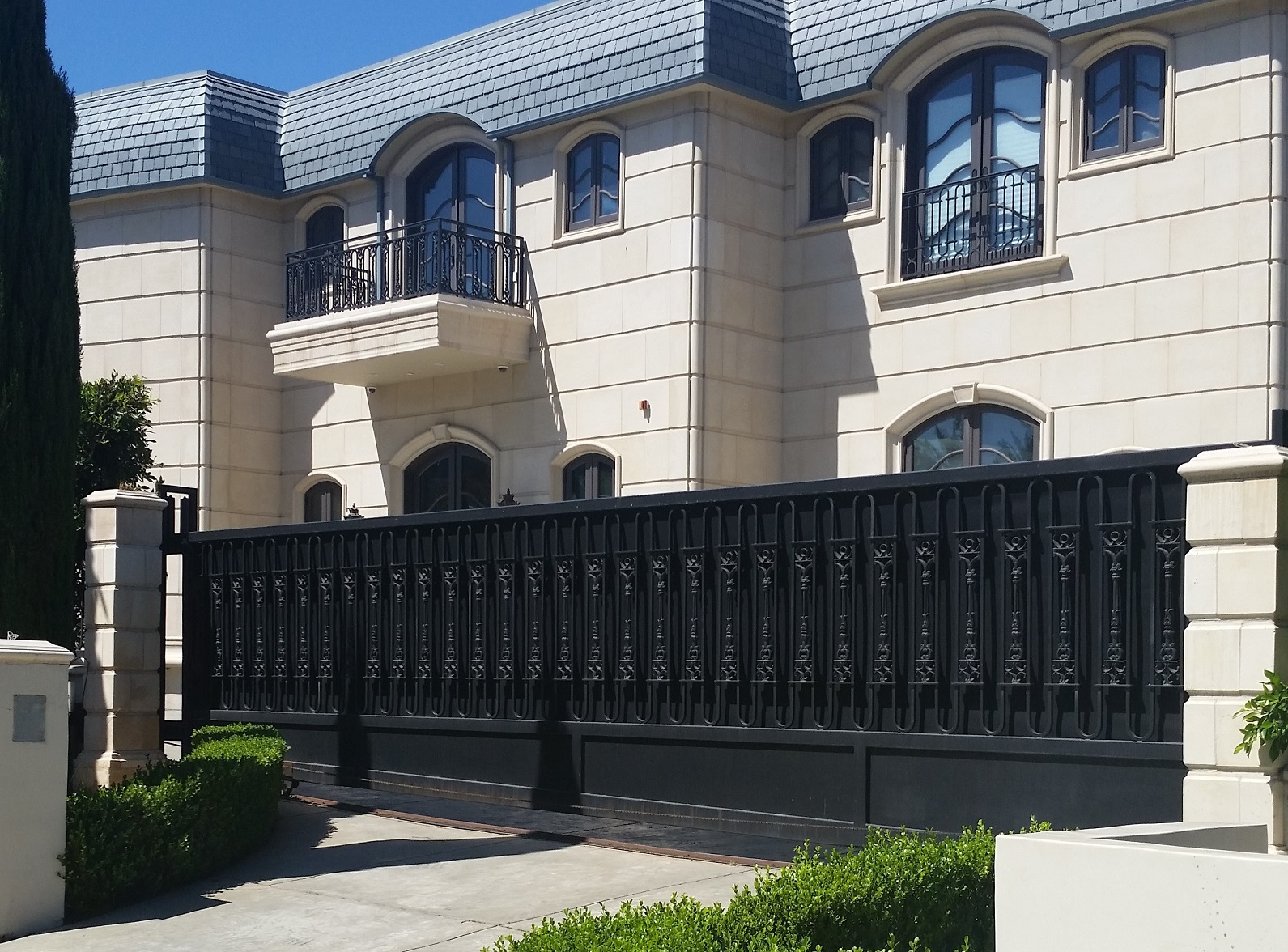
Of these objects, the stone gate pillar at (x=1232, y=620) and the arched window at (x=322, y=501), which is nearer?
the stone gate pillar at (x=1232, y=620)

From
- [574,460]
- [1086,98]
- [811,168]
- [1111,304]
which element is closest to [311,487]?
[574,460]

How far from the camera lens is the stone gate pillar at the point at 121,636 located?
1235cm

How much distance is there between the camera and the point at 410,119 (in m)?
19.8

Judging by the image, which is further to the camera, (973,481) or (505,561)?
(505,561)

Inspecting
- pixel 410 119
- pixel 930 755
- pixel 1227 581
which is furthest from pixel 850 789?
pixel 410 119

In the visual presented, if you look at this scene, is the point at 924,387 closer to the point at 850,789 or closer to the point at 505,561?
the point at 505,561

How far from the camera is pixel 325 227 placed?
2173 centimetres

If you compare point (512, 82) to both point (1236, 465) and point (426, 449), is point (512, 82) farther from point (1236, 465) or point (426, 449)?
point (1236, 465)

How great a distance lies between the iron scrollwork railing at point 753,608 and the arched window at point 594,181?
656 cm

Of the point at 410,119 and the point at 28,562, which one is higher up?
the point at 410,119

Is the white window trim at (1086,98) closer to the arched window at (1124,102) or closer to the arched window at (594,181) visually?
the arched window at (1124,102)

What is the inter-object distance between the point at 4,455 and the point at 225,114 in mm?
11181

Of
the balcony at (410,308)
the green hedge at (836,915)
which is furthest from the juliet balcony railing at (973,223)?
the green hedge at (836,915)

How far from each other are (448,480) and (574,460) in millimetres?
2209
